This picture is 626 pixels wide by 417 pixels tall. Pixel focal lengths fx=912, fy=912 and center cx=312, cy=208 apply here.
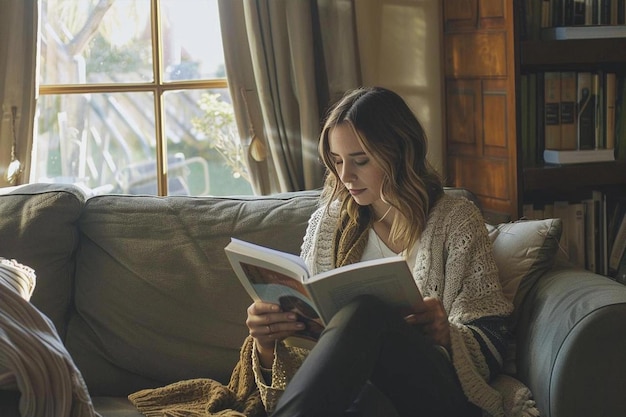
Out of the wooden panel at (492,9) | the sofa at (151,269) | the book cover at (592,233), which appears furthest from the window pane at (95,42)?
the book cover at (592,233)

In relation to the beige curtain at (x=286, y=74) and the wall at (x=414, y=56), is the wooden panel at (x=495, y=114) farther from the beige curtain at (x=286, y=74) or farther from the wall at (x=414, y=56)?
the beige curtain at (x=286, y=74)

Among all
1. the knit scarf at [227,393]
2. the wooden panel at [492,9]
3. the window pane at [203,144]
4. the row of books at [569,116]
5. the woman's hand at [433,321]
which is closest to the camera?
the woman's hand at [433,321]

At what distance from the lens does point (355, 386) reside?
1.61 metres

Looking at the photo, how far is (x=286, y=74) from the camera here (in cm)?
272

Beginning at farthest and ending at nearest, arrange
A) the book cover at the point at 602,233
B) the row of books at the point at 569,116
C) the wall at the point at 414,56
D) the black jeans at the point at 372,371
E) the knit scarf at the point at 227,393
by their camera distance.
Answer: the wall at the point at 414,56 < the book cover at the point at 602,233 < the row of books at the point at 569,116 < the knit scarf at the point at 227,393 < the black jeans at the point at 372,371

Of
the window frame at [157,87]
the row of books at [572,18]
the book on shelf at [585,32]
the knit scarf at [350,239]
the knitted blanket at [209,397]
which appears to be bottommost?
the knitted blanket at [209,397]

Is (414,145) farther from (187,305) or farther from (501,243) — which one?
(187,305)

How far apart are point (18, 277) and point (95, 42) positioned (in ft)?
3.93

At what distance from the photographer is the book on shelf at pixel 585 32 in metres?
2.58

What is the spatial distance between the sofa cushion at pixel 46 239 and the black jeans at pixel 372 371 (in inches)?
34.2

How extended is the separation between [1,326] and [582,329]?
1111 mm

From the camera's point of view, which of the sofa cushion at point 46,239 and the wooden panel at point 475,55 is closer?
the sofa cushion at point 46,239

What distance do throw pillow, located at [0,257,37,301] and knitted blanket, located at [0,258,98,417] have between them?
2.9 inches

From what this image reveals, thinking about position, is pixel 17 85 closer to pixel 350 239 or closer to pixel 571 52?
pixel 350 239
